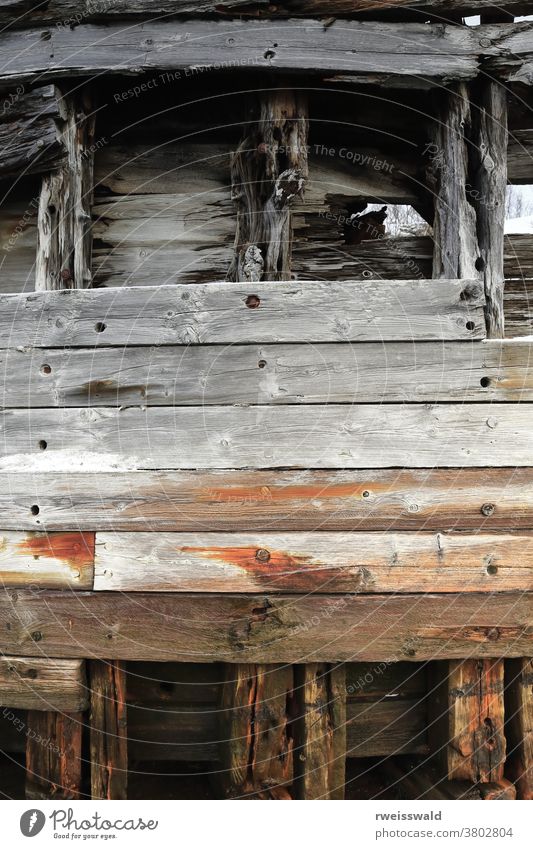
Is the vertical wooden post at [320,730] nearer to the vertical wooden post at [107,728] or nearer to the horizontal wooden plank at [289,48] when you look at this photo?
the vertical wooden post at [107,728]

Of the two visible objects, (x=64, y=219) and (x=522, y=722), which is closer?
(x=522, y=722)

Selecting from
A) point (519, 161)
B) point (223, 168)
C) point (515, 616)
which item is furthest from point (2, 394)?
point (519, 161)

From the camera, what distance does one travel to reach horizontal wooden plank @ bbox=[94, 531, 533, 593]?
3514mm

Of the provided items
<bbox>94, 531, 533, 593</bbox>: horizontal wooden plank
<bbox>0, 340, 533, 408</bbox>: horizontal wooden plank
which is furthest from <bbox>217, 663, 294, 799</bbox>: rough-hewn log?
<bbox>0, 340, 533, 408</bbox>: horizontal wooden plank

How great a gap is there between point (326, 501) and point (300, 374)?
24.9 inches

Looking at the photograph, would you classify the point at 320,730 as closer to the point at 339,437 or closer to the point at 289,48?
the point at 339,437

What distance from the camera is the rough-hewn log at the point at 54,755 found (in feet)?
11.9

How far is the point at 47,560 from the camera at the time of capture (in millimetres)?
3562

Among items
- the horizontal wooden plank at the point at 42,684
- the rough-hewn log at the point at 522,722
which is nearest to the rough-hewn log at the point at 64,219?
the horizontal wooden plank at the point at 42,684

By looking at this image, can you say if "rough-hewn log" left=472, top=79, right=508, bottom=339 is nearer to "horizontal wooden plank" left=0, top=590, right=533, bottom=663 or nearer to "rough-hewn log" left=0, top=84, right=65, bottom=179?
"horizontal wooden plank" left=0, top=590, right=533, bottom=663

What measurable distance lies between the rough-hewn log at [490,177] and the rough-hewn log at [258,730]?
2164 mm
